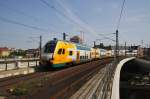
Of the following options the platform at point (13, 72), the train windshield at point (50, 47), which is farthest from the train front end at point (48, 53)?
the platform at point (13, 72)

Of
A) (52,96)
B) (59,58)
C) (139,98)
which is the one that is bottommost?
(139,98)

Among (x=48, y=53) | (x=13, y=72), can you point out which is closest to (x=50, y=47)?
(x=48, y=53)

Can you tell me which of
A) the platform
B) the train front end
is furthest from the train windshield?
the platform

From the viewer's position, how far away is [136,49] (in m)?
175

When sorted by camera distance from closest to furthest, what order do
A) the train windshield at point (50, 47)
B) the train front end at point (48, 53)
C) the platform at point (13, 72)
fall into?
the platform at point (13, 72) → the train front end at point (48, 53) → the train windshield at point (50, 47)

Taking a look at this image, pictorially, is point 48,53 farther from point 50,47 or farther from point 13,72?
point 13,72

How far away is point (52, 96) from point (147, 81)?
165ft

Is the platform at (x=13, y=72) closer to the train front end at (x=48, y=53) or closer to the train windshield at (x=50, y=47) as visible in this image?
the train front end at (x=48, y=53)

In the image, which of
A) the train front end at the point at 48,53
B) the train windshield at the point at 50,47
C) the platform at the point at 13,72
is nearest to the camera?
the platform at the point at 13,72

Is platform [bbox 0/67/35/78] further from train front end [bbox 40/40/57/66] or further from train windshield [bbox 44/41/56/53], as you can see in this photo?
train windshield [bbox 44/41/56/53]

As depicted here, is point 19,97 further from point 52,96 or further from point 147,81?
point 147,81

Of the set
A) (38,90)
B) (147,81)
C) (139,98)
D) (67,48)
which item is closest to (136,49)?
(147,81)

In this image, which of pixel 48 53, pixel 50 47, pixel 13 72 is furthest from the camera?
pixel 50 47

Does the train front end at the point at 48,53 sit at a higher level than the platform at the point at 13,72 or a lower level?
higher
